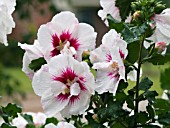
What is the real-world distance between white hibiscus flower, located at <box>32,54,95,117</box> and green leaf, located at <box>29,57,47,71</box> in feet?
0.11

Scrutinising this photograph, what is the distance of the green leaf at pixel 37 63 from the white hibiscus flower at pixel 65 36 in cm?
2

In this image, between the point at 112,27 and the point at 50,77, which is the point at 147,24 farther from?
the point at 50,77

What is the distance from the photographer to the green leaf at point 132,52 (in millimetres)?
956

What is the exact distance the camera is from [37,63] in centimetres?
97

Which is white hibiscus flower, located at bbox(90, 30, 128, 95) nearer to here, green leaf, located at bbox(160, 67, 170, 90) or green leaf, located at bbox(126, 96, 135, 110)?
green leaf, located at bbox(126, 96, 135, 110)

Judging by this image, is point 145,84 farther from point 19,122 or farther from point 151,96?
point 19,122

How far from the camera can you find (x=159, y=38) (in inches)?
37.9

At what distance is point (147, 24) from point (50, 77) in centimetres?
17

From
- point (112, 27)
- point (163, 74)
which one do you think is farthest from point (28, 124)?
point (163, 74)

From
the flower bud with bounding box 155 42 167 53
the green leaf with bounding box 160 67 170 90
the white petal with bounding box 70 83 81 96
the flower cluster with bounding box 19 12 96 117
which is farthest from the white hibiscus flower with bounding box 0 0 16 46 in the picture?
the green leaf with bounding box 160 67 170 90

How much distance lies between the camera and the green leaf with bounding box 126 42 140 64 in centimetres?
96

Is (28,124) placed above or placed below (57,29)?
below

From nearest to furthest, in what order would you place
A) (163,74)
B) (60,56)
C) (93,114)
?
(60,56), (93,114), (163,74)

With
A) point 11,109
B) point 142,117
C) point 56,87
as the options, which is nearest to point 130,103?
point 142,117
